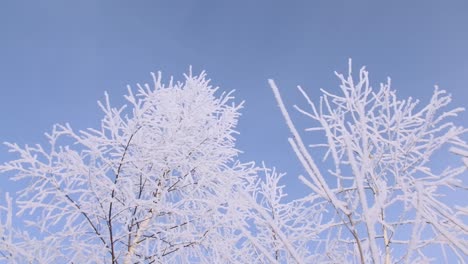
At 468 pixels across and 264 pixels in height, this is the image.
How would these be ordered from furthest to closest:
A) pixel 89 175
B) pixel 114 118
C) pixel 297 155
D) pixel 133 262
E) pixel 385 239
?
pixel 114 118 → pixel 133 262 → pixel 89 175 → pixel 385 239 → pixel 297 155

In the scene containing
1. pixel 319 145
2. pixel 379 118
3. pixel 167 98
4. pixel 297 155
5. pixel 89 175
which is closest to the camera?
pixel 297 155

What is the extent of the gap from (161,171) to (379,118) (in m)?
3.42

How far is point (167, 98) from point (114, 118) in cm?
124

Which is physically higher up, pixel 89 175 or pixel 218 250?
pixel 89 175

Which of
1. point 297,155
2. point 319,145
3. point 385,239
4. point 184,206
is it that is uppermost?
point 184,206

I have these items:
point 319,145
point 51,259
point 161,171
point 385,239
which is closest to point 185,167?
point 161,171

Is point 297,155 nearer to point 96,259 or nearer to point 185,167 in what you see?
point 96,259

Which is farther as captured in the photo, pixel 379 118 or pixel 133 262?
pixel 133 262

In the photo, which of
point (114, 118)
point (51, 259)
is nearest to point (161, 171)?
point (114, 118)

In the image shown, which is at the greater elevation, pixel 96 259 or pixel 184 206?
pixel 184 206

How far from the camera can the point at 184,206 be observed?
237 inches

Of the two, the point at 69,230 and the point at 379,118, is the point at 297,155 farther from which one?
the point at 69,230

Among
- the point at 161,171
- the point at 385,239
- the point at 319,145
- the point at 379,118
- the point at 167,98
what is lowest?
the point at 385,239

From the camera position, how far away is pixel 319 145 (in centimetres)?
362
